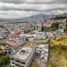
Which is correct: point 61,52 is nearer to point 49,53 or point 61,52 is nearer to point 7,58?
point 49,53

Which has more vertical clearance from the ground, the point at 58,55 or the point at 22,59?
the point at 58,55

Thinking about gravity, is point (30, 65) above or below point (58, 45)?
below

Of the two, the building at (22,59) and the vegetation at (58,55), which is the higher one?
the vegetation at (58,55)

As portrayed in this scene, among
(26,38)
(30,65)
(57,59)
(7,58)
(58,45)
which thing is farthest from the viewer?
(26,38)

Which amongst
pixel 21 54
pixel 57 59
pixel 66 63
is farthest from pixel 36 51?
pixel 66 63

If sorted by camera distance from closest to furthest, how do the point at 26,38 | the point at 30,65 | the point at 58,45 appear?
the point at 30,65, the point at 58,45, the point at 26,38

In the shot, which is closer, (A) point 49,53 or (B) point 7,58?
(A) point 49,53

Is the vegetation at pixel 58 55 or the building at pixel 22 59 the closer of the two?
the vegetation at pixel 58 55

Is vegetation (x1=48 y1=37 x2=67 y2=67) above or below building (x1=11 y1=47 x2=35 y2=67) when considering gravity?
above

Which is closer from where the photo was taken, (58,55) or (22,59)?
(58,55)

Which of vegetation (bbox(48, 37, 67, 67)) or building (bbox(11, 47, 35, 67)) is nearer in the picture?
vegetation (bbox(48, 37, 67, 67))
